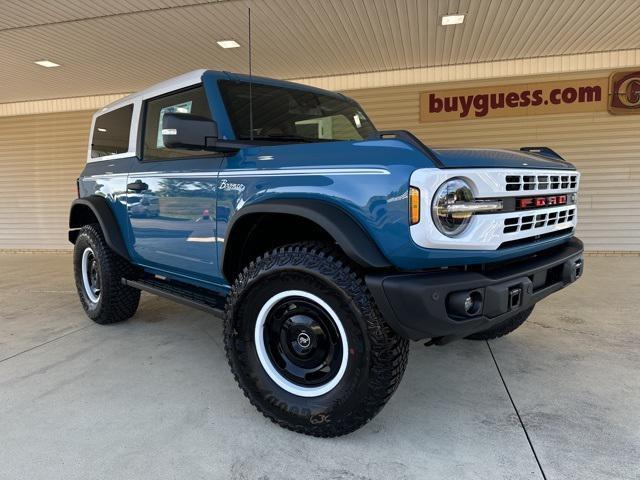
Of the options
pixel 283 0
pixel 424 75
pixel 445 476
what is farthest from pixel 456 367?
pixel 424 75

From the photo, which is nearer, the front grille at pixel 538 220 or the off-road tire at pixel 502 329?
the front grille at pixel 538 220

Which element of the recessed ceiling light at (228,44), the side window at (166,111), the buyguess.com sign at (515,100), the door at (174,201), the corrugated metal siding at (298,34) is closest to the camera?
the door at (174,201)

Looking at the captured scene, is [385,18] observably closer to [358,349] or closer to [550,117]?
[550,117]

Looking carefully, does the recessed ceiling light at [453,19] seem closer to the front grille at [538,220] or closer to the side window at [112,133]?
the front grille at [538,220]

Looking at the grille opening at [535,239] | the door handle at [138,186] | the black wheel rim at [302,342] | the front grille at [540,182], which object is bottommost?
the black wheel rim at [302,342]

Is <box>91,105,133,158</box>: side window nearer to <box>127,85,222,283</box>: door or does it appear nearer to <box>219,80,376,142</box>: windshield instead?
<box>127,85,222,283</box>: door

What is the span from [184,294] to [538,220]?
7.28 feet

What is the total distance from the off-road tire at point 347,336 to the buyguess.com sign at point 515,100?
21.3 ft

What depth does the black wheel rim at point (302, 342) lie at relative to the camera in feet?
6.97

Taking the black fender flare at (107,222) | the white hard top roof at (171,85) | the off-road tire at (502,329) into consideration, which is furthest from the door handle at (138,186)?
the off-road tire at (502,329)

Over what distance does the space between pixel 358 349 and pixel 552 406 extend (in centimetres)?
126

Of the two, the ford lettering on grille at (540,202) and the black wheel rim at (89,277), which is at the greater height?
the ford lettering on grille at (540,202)

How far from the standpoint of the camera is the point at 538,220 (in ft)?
7.27

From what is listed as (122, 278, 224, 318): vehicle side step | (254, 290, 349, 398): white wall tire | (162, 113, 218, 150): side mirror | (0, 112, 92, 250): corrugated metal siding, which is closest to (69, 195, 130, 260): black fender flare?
(122, 278, 224, 318): vehicle side step
